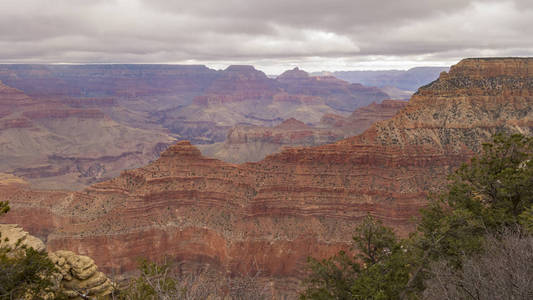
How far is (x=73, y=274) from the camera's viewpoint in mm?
17703

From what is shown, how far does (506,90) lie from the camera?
62.1 metres

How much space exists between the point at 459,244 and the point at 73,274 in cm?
2292

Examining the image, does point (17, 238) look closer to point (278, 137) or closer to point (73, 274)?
point (73, 274)

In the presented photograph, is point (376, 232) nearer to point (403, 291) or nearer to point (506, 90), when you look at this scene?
point (403, 291)

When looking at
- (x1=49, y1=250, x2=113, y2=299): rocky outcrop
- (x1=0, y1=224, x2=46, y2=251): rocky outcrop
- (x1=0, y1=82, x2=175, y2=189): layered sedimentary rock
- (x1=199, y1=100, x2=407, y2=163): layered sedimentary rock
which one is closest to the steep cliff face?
(x1=49, y1=250, x2=113, y2=299): rocky outcrop

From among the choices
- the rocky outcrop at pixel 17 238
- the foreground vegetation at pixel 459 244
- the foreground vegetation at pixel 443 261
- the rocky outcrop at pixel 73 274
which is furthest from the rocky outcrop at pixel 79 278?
the foreground vegetation at pixel 459 244

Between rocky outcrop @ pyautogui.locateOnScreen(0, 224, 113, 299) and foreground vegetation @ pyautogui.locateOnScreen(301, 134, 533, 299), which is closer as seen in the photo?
foreground vegetation @ pyautogui.locateOnScreen(301, 134, 533, 299)

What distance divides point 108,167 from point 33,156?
41.8 metres

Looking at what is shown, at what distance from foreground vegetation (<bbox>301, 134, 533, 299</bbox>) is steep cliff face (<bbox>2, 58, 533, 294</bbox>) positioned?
26.1 metres

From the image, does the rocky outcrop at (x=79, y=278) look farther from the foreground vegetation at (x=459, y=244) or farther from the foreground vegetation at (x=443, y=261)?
the foreground vegetation at (x=459, y=244)

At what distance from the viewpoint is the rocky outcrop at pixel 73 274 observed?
16.8 meters

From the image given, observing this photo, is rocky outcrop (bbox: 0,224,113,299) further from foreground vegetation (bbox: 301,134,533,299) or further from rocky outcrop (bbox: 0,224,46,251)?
foreground vegetation (bbox: 301,134,533,299)

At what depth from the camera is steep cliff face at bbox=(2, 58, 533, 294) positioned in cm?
5056

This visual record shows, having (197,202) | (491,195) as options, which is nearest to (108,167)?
(197,202)
